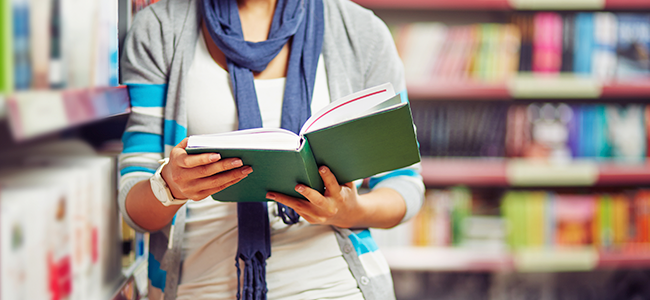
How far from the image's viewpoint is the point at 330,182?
67 centimetres

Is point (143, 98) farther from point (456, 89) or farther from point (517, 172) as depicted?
point (517, 172)

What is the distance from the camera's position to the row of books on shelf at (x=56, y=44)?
0.45 m

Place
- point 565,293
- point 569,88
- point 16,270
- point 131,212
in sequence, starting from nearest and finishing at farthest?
point 16,270 → point 131,212 → point 569,88 → point 565,293

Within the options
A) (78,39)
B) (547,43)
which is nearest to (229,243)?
(78,39)

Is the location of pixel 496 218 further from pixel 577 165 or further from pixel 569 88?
pixel 569 88

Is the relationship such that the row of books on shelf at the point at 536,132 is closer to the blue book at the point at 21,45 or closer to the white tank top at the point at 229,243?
the white tank top at the point at 229,243

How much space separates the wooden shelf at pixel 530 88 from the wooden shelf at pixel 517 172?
259 mm

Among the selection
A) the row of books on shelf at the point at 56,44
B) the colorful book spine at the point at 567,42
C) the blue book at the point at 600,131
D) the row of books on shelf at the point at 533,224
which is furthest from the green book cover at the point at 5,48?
the blue book at the point at 600,131

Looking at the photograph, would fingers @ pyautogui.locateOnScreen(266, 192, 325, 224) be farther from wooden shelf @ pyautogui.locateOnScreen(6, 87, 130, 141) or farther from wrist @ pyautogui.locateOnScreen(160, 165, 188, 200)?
wooden shelf @ pyautogui.locateOnScreen(6, 87, 130, 141)

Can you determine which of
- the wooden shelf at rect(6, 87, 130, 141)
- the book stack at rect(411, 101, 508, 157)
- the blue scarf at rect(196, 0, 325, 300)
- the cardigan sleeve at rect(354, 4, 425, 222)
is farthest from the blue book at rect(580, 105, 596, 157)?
the wooden shelf at rect(6, 87, 130, 141)

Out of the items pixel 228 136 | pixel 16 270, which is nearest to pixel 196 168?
pixel 228 136

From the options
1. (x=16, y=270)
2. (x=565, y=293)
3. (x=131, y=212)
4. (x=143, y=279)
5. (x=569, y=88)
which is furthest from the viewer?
(x=565, y=293)

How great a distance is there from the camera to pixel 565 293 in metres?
2.16

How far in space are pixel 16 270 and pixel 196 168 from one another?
22cm
